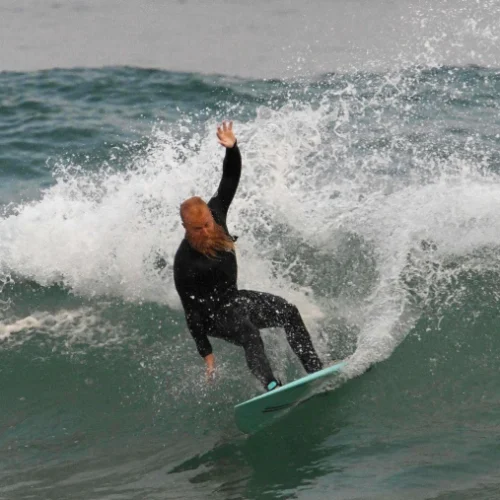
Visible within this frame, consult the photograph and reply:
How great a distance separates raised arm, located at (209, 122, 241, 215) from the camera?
596 centimetres

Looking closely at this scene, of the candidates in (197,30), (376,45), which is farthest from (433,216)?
(197,30)

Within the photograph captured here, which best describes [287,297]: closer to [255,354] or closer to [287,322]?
[287,322]

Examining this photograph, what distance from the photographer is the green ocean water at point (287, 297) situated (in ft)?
18.7

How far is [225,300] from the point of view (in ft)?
20.2

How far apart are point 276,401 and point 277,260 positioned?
275 cm

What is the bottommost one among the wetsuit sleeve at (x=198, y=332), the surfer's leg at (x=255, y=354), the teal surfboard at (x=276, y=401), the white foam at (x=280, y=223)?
the teal surfboard at (x=276, y=401)

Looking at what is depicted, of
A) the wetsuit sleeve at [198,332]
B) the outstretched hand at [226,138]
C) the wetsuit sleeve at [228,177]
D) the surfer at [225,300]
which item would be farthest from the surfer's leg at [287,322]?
the outstretched hand at [226,138]

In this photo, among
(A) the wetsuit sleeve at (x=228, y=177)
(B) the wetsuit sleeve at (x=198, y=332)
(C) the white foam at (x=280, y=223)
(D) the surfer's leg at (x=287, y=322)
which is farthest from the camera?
(C) the white foam at (x=280, y=223)

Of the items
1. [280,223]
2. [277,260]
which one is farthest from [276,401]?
[280,223]

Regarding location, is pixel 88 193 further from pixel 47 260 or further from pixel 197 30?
pixel 197 30

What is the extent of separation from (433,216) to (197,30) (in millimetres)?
9155

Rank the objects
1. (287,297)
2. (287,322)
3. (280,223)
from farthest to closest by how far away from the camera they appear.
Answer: (280,223)
(287,297)
(287,322)

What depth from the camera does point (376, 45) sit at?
13.7 meters

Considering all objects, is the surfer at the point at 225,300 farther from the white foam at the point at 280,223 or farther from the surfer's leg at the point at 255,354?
the white foam at the point at 280,223
